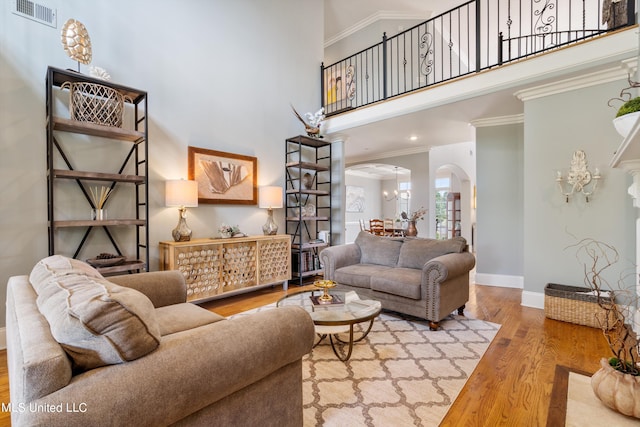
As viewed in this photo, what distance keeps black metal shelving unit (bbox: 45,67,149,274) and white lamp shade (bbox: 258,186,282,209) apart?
1465 mm

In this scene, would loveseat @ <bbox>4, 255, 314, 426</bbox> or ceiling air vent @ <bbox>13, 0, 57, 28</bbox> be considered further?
ceiling air vent @ <bbox>13, 0, 57, 28</bbox>

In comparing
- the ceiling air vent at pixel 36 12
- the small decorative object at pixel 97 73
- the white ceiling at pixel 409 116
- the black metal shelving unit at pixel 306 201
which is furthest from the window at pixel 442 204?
the ceiling air vent at pixel 36 12

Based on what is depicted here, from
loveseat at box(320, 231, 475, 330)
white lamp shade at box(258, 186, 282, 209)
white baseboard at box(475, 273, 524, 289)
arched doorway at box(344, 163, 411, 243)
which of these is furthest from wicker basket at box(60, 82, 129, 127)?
arched doorway at box(344, 163, 411, 243)

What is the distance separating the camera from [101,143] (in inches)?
118

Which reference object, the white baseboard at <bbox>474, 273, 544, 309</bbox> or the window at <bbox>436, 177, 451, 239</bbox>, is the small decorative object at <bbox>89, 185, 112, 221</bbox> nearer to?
the white baseboard at <bbox>474, 273, 544, 309</bbox>

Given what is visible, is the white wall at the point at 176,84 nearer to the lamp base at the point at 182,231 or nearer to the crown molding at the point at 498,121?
the lamp base at the point at 182,231

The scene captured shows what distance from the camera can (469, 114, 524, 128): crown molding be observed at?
426cm

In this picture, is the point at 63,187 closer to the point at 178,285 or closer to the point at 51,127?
the point at 51,127

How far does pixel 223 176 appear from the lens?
3969mm

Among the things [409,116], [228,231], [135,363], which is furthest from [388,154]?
[135,363]

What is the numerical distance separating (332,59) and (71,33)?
19.2 feet

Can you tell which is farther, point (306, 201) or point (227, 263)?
point (306, 201)

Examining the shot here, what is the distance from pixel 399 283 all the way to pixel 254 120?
3.10 metres

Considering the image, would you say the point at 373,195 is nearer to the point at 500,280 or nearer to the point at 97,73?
the point at 500,280
